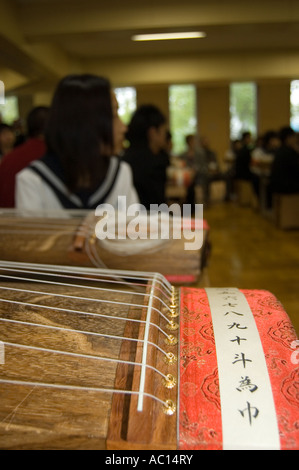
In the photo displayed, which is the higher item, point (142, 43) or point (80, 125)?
point (142, 43)

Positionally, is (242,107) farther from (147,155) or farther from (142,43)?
(147,155)

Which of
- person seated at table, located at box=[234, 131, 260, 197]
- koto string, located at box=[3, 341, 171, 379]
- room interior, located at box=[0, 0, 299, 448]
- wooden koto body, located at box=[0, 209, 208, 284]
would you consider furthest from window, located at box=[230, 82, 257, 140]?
koto string, located at box=[3, 341, 171, 379]

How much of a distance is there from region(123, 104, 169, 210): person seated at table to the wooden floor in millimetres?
624

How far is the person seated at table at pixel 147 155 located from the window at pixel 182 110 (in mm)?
10259

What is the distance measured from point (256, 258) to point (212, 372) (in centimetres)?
403

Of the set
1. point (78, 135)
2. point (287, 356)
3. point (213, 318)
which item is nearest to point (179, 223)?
point (78, 135)

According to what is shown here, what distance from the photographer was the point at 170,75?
38.5 ft

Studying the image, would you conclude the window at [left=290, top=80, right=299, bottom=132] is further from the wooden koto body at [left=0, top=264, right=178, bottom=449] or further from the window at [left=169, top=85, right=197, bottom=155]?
the wooden koto body at [left=0, top=264, right=178, bottom=449]

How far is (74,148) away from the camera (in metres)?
1.46

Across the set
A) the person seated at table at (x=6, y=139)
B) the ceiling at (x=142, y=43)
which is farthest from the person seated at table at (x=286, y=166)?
the person seated at table at (x=6, y=139)

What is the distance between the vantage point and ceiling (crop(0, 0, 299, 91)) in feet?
24.1

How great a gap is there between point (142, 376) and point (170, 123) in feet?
43.3

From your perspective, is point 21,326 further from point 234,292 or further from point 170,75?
point 170,75

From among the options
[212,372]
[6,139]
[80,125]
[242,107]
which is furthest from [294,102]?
[212,372]
